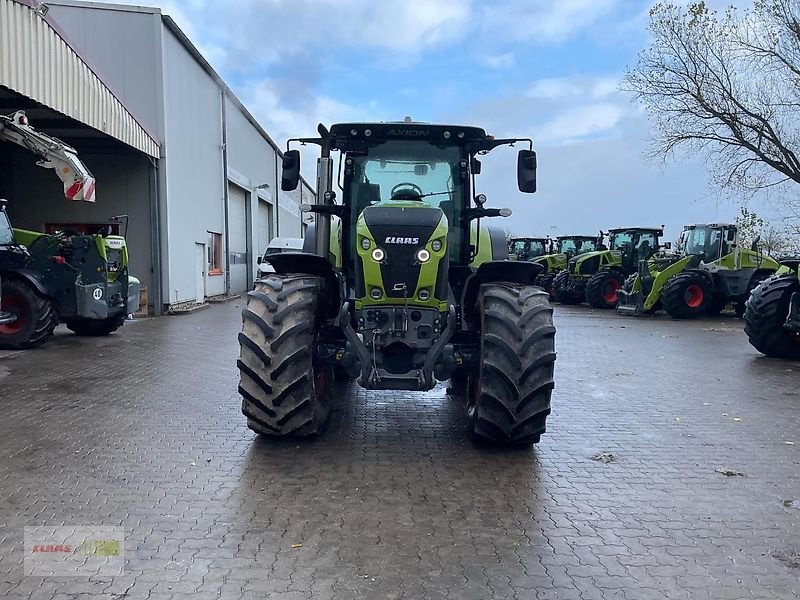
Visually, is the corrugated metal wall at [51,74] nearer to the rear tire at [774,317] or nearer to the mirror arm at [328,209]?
the mirror arm at [328,209]

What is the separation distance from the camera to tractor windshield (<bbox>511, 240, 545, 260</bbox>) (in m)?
30.3

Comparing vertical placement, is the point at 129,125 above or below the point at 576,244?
above

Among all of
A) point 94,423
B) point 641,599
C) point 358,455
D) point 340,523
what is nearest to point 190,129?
point 94,423

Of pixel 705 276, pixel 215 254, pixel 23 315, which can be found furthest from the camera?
pixel 215 254

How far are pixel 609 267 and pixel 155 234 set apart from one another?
45.1 feet

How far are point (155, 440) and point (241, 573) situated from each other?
2632 mm

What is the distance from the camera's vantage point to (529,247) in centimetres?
3053

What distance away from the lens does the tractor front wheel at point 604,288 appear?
21672 mm

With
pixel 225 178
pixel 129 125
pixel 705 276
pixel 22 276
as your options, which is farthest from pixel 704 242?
pixel 22 276

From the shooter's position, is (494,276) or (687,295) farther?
(687,295)

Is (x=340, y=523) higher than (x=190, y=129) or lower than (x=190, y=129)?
lower

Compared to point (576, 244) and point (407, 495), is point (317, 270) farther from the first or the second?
point (576, 244)

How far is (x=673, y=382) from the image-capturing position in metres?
8.84

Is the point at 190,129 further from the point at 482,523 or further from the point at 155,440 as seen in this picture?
the point at 482,523
